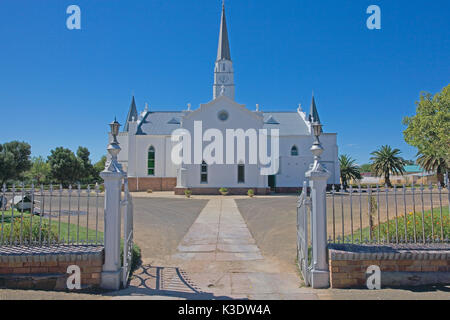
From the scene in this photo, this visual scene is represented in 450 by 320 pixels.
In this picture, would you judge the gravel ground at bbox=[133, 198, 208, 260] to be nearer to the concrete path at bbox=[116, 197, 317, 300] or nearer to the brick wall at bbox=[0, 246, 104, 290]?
the concrete path at bbox=[116, 197, 317, 300]

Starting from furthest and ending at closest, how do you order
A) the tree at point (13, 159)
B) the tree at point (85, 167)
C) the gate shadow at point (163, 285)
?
the tree at point (85, 167)
the tree at point (13, 159)
the gate shadow at point (163, 285)

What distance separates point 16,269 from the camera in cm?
500

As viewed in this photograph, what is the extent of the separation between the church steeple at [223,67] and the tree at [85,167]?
26.5 meters

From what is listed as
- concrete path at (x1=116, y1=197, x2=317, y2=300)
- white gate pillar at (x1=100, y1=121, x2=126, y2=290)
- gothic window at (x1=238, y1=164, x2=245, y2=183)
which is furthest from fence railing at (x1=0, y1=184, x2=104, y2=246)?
gothic window at (x1=238, y1=164, x2=245, y2=183)

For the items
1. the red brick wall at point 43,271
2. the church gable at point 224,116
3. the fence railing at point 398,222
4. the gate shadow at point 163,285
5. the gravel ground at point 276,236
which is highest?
the church gable at point 224,116

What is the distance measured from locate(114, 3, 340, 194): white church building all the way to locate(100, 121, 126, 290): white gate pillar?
76.6 ft

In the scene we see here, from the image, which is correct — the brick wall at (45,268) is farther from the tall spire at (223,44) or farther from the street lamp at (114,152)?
the tall spire at (223,44)

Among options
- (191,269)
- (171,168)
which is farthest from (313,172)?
(171,168)

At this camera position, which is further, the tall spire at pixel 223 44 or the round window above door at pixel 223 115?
the tall spire at pixel 223 44

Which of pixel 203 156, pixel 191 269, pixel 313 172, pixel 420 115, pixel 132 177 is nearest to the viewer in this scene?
pixel 313 172

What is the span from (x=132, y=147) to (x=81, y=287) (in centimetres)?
3113

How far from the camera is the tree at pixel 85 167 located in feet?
157

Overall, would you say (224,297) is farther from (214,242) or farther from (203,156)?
(203,156)

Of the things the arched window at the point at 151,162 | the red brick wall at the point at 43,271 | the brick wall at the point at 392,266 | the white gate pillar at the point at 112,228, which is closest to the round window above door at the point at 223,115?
the arched window at the point at 151,162
